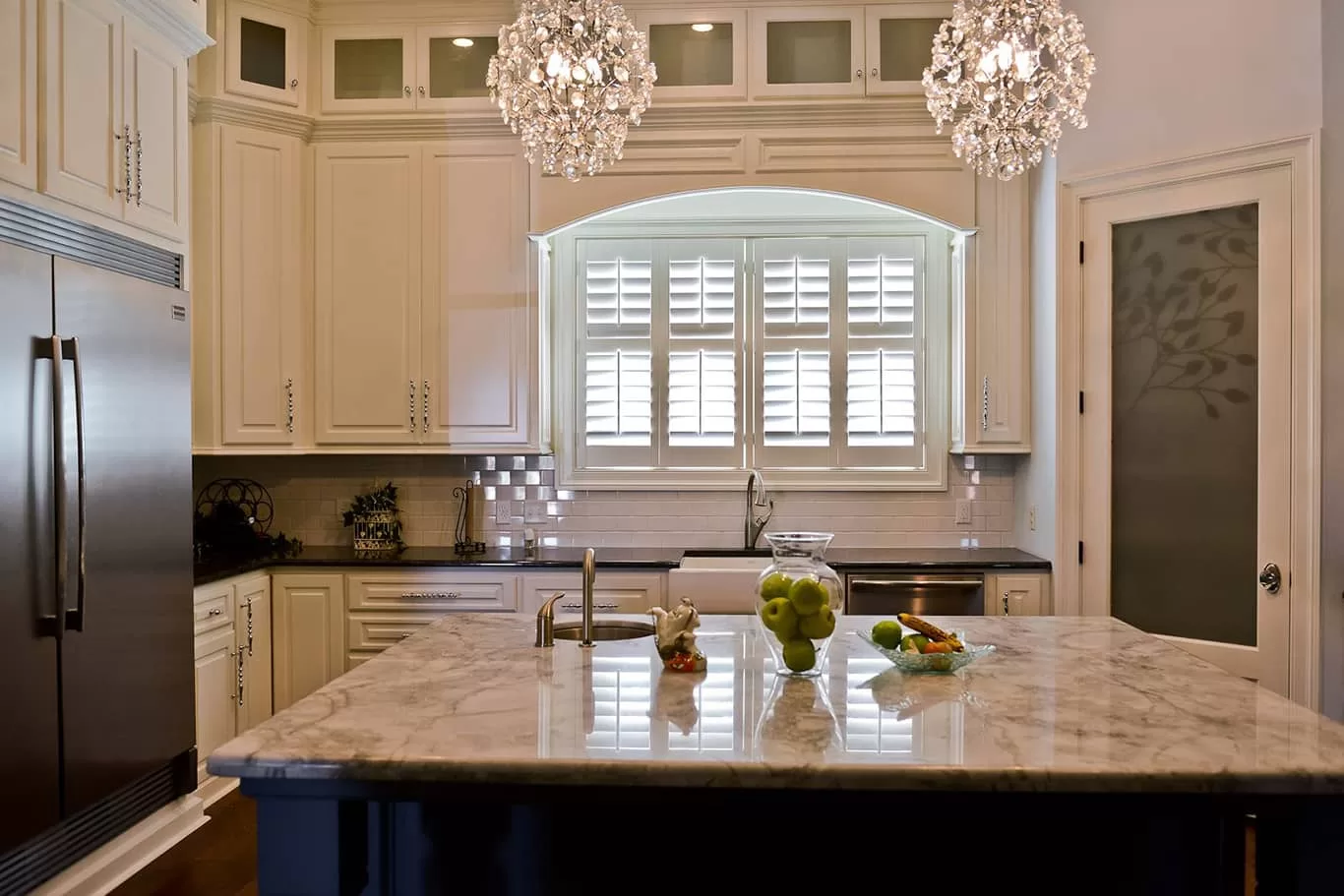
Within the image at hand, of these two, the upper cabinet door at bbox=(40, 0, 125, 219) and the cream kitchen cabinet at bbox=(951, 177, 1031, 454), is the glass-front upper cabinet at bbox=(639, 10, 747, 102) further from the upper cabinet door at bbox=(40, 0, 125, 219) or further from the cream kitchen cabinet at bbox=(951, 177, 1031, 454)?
the upper cabinet door at bbox=(40, 0, 125, 219)

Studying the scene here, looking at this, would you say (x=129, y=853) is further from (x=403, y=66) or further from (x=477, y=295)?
(x=403, y=66)

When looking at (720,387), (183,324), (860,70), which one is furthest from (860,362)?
(183,324)

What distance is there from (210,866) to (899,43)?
4.07 metres

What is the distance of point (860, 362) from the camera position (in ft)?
14.8

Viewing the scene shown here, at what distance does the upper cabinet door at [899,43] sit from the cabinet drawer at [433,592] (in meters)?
2.64

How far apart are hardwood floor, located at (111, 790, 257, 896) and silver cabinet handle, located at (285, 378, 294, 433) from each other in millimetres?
1569

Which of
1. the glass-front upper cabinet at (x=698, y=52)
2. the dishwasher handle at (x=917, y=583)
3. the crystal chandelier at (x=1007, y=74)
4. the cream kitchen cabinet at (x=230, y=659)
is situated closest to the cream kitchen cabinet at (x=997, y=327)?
the dishwasher handle at (x=917, y=583)

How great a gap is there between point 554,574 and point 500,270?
1.35 meters

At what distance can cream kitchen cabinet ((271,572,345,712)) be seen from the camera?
390 cm

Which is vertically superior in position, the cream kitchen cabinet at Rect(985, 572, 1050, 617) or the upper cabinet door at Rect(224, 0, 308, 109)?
the upper cabinet door at Rect(224, 0, 308, 109)

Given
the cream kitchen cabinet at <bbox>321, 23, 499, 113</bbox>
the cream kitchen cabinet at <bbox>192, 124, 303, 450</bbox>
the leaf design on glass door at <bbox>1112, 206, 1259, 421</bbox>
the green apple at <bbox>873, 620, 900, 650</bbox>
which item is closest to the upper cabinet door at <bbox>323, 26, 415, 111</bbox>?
the cream kitchen cabinet at <bbox>321, 23, 499, 113</bbox>

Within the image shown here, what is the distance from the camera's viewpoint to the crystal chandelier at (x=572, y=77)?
2.04 m

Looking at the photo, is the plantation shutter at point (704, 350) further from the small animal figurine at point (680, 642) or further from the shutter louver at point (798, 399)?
the small animal figurine at point (680, 642)

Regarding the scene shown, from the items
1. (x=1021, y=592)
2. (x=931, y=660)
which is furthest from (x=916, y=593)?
(x=931, y=660)
